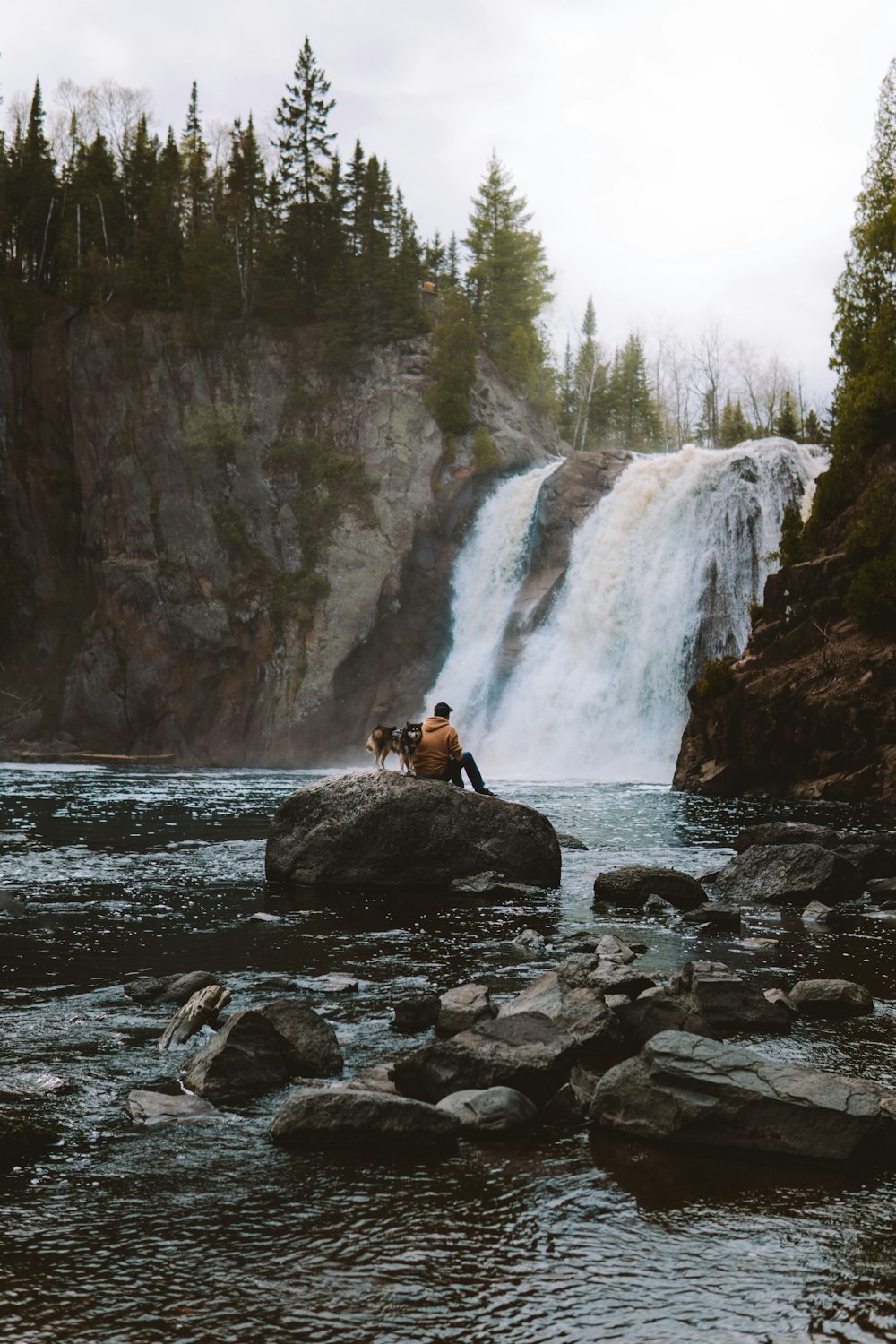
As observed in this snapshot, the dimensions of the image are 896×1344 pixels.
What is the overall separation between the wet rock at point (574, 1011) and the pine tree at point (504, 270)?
60.7 metres

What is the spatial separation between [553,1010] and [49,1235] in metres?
3.82

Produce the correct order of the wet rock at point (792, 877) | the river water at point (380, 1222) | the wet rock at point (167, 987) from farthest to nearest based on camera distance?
1. the wet rock at point (792, 877)
2. the wet rock at point (167, 987)
3. the river water at point (380, 1222)

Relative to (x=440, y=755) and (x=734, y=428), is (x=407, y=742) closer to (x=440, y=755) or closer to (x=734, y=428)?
(x=440, y=755)

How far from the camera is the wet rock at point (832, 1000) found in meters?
8.05

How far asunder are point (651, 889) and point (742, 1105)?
25.5 ft

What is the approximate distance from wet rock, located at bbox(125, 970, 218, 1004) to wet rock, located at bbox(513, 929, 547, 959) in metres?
2.95

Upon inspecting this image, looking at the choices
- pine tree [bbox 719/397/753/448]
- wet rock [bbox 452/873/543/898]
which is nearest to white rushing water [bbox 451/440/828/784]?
wet rock [bbox 452/873/543/898]

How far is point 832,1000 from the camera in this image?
26.5 ft

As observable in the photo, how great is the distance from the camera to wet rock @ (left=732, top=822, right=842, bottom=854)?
16641 mm

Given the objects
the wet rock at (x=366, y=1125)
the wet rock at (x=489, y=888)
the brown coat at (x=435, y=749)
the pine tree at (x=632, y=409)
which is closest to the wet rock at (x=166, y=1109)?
the wet rock at (x=366, y=1125)

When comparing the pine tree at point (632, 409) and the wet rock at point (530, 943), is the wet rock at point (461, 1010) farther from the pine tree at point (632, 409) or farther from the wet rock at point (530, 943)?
the pine tree at point (632, 409)

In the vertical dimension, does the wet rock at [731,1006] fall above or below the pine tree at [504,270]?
below

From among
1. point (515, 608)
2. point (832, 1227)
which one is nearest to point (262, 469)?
point (515, 608)

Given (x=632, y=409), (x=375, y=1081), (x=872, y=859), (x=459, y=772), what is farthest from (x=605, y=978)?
(x=632, y=409)
